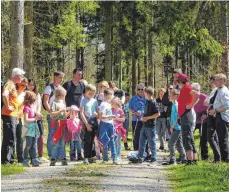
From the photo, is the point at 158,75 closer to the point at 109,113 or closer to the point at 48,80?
the point at 48,80

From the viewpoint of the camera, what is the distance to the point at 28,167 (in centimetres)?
1056

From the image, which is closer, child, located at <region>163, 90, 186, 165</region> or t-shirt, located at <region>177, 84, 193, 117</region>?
t-shirt, located at <region>177, 84, 193, 117</region>

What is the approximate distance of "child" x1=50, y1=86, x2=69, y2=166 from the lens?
434 inches

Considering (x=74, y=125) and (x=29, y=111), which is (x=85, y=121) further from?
(x=29, y=111)

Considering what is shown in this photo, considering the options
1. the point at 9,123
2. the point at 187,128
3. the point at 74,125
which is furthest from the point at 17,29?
the point at 187,128

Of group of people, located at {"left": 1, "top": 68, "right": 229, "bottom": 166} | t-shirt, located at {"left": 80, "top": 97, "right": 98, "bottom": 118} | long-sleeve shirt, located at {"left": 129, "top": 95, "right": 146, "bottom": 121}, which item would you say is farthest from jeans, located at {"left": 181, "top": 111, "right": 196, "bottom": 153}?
long-sleeve shirt, located at {"left": 129, "top": 95, "right": 146, "bottom": 121}

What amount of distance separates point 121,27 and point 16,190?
1055 inches

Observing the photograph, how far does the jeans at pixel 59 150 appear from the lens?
11008mm

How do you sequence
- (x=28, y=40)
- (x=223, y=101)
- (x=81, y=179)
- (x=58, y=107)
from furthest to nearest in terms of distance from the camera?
1. (x=28, y=40)
2. (x=223, y=101)
3. (x=58, y=107)
4. (x=81, y=179)

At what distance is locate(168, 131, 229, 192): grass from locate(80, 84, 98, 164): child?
177 cm

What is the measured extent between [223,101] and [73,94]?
3.31m

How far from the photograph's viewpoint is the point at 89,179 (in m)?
8.79

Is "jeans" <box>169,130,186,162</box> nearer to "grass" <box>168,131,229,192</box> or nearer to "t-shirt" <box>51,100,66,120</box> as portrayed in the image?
"grass" <box>168,131,229,192</box>

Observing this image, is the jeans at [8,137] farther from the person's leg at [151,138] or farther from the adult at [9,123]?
the person's leg at [151,138]
